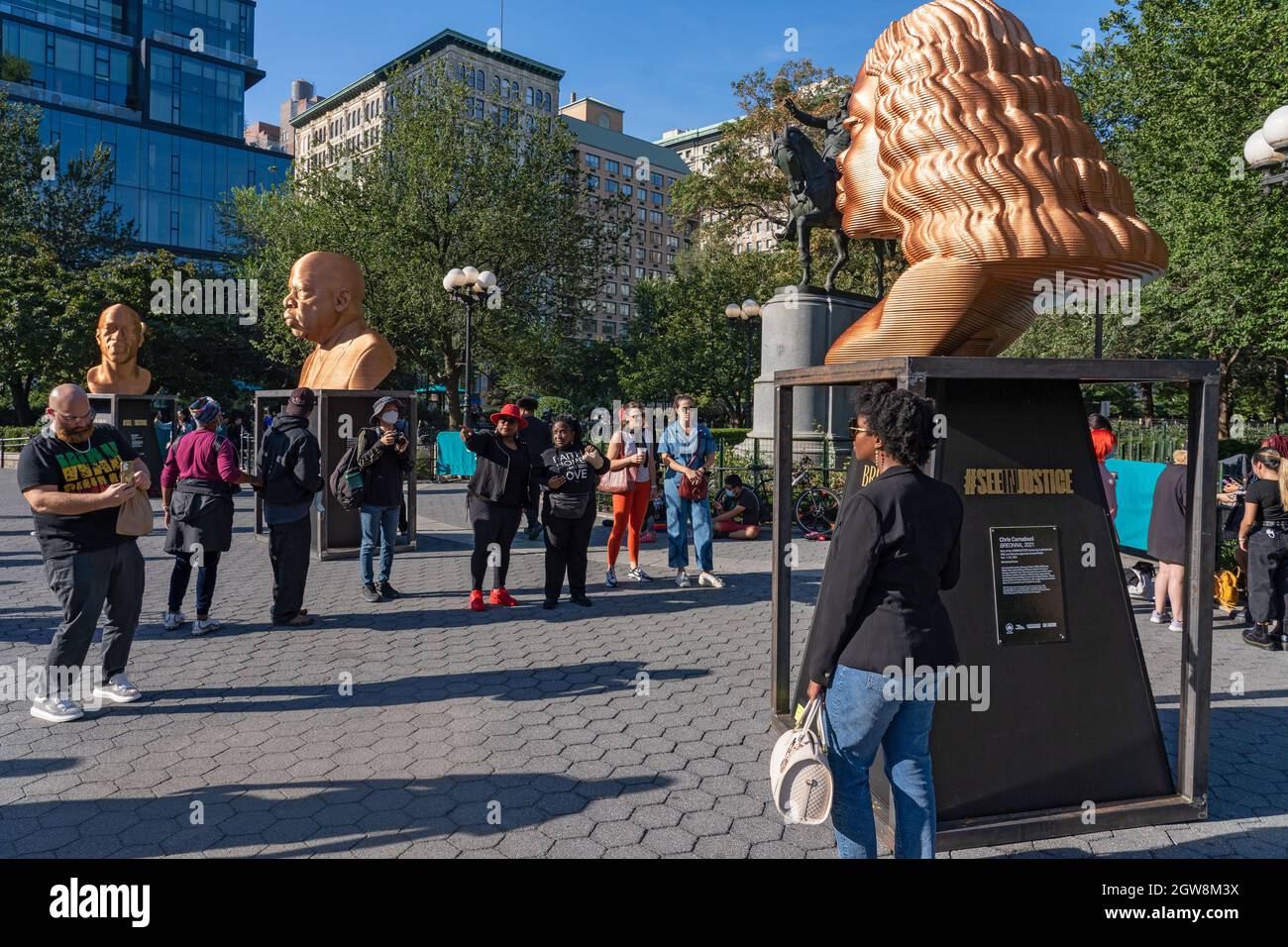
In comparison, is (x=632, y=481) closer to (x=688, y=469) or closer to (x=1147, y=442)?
(x=688, y=469)

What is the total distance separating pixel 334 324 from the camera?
12516 mm

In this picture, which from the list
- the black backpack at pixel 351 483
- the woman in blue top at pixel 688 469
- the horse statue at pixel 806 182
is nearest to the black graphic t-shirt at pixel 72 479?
the black backpack at pixel 351 483

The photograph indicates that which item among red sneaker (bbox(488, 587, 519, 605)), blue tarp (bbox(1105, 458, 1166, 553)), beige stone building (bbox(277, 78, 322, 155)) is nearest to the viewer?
red sneaker (bbox(488, 587, 519, 605))

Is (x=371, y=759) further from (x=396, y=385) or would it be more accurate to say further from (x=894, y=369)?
(x=396, y=385)

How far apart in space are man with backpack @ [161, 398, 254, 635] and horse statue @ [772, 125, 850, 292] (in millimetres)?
12256

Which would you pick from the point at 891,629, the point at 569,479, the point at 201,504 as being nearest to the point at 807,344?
A: the point at 569,479

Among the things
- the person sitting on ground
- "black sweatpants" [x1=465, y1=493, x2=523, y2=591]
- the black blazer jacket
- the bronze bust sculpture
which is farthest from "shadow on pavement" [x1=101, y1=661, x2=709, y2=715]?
the person sitting on ground

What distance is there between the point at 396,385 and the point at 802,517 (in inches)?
1107

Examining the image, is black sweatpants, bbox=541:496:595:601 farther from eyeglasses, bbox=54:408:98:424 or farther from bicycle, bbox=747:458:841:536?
bicycle, bbox=747:458:841:536

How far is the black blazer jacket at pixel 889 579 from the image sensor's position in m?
2.99

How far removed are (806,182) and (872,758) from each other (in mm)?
15517

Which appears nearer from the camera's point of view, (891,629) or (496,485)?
(891,629)

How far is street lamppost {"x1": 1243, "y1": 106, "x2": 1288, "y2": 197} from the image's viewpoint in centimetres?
758

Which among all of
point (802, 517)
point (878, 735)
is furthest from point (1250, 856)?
point (802, 517)
